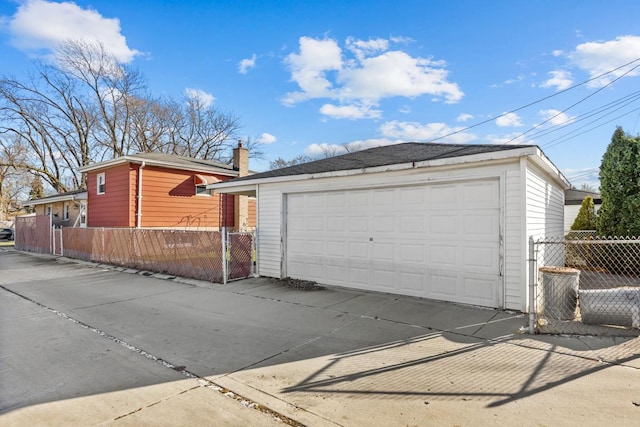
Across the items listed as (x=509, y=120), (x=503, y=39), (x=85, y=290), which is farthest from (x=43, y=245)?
(x=509, y=120)

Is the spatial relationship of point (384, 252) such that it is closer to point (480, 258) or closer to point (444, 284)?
point (444, 284)

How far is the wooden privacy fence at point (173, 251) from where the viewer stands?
8375 mm

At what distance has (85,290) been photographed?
25.4ft

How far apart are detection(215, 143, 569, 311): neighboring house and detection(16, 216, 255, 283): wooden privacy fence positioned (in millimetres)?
645

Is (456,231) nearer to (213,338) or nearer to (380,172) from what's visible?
Answer: (380,172)

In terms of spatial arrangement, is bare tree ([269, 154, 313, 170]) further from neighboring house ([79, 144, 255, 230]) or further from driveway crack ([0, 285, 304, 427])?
driveway crack ([0, 285, 304, 427])

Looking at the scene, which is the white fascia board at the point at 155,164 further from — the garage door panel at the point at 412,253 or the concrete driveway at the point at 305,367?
the garage door panel at the point at 412,253

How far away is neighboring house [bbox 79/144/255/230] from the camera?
13.2 meters

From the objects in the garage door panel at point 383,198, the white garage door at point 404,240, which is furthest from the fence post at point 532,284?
the garage door panel at point 383,198

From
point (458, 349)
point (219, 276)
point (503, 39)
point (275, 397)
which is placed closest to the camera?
point (275, 397)

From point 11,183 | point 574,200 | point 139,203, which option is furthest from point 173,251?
point 11,183

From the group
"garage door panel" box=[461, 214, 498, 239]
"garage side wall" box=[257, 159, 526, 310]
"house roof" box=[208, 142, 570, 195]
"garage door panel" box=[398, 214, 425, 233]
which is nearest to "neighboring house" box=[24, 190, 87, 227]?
"house roof" box=[208, 142, 570, 195]

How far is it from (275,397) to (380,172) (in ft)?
15.9

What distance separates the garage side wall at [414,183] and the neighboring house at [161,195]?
4.69 meters
